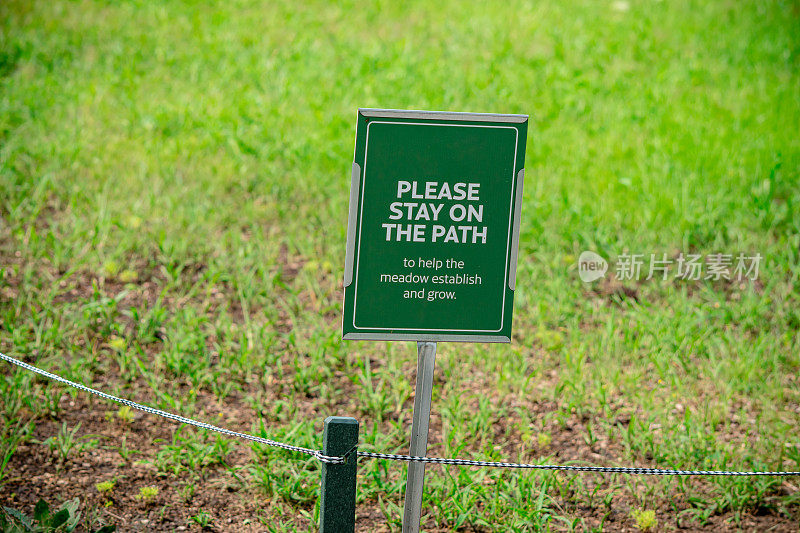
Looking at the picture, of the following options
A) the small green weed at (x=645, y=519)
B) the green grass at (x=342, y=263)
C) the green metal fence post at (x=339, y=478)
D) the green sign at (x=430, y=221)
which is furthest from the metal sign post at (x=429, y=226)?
the small green weed at (x=645, y=519)

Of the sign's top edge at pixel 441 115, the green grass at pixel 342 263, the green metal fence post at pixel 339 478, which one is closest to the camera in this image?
the green metal fence post at pixel 339 478

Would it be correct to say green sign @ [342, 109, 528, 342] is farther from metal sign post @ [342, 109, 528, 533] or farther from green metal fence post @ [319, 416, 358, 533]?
green metal fence post @ [319, 416, 358, 533]

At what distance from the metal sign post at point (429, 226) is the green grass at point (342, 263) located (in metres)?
0.86

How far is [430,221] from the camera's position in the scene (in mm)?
2436

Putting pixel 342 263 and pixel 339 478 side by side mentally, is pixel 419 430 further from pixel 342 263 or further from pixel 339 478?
pixel 342 263

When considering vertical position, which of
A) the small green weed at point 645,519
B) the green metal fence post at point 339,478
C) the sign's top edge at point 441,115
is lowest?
the small green weed at point 645,519

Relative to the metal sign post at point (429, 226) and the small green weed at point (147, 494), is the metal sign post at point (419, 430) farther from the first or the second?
the small green weed at point (147, 494)

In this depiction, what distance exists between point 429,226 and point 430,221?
15mm

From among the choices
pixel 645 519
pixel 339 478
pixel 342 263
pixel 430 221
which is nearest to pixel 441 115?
pixel 430 221

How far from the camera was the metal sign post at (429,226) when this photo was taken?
241 cm

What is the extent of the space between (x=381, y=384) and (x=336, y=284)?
952mm

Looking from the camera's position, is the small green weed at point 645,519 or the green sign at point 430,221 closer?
the green sign at point 430,221

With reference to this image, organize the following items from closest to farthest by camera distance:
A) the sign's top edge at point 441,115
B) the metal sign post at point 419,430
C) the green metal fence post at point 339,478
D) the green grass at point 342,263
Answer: the green metal fence post at point 339,478, the sign's top edge at point 441,115, the metal sign post at point 419,430, the green grass at point 342,263

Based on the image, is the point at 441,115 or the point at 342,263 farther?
the point at 342,263
